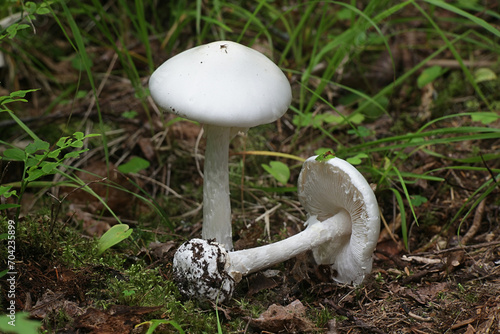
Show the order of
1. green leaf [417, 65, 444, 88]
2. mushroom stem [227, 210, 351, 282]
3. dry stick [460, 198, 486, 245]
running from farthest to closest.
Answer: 1. green leaf [417, 65, 444, 88]
2. dry stick [460, 198, 486, 245]
3. mushroom stem [227, 210, 351, 282]

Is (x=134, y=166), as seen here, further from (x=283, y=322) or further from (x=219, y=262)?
(x=283, y=322)

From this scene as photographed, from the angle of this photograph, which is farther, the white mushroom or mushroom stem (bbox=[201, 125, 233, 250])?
mushroom stem (bbox=[201, 125, 233, 250])

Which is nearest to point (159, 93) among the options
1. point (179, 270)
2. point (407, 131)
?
point (179, 270)

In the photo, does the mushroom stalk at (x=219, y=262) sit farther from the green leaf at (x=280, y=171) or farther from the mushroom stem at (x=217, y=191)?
the green leaf at (x=280, y=171)

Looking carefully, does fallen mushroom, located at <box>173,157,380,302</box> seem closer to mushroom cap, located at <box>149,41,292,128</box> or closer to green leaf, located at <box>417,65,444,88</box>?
mushroom cap, located at <box>149,41,292,128</box>

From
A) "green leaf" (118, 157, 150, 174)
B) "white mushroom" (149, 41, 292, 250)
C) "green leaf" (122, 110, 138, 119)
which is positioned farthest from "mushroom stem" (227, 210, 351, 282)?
"green leaf" (122, 110, 138, 119)

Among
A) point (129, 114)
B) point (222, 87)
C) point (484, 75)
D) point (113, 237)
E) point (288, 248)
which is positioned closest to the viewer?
point (222, 87)

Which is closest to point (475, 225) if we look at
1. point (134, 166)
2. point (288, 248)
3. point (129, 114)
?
point (288, 248)
